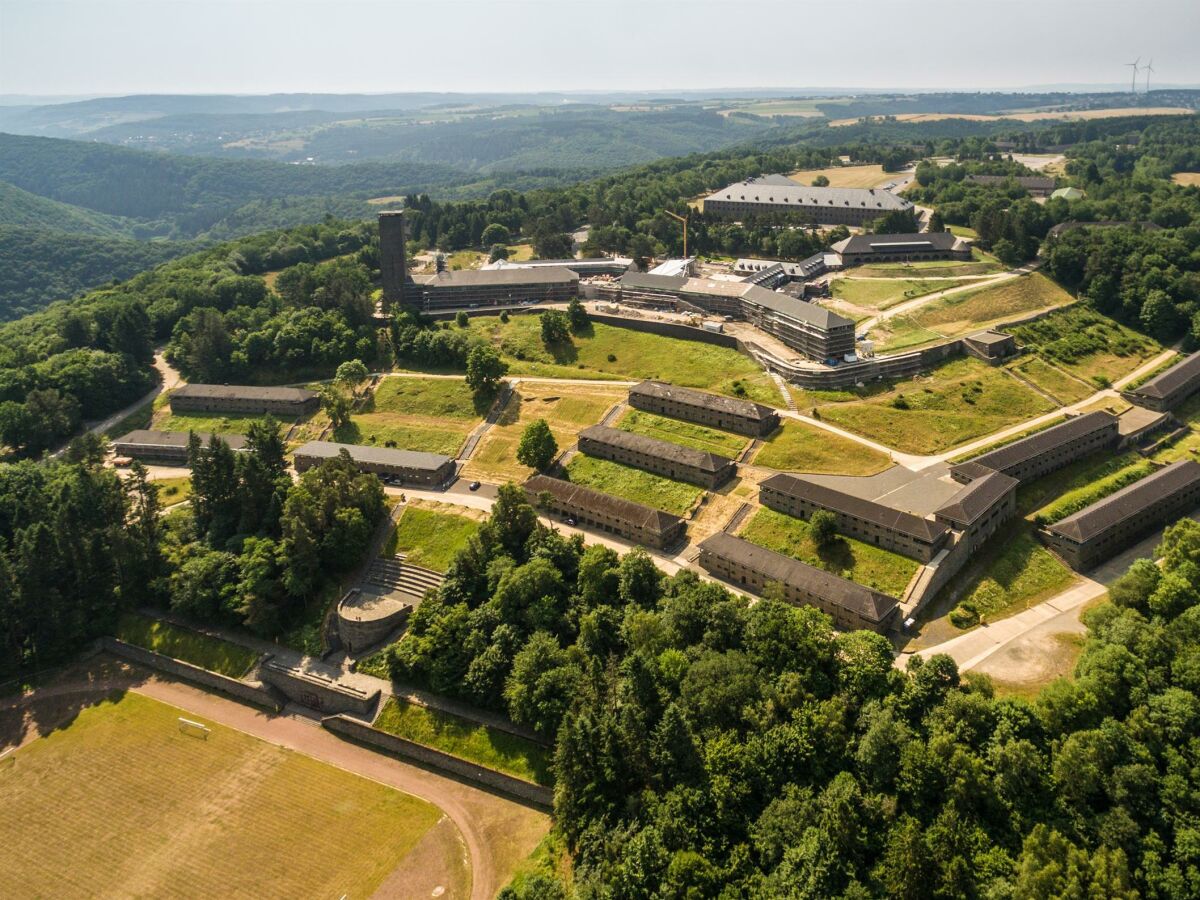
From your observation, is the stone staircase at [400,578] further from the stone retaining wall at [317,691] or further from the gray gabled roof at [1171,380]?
the gray gabled roof at [1171,380]

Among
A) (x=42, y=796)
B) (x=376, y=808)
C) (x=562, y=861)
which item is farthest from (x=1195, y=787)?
(x=42, y=796)

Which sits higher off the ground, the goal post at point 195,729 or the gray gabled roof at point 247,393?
the gray gabled roof at point 247,393

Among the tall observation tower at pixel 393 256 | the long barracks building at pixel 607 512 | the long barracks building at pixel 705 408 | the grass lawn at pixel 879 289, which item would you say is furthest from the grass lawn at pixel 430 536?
the grass lawn at pixel 879 289

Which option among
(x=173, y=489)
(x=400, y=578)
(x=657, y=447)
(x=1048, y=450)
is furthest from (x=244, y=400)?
(x=1048, y=450)

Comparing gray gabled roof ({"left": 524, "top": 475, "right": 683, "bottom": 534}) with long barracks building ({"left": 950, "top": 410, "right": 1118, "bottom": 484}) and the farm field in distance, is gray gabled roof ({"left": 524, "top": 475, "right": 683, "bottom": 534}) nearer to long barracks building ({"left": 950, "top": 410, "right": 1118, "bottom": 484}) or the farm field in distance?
the farm field in distance

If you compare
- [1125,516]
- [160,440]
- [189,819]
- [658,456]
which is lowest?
[189,819]

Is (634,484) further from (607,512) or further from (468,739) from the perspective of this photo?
(468,739)

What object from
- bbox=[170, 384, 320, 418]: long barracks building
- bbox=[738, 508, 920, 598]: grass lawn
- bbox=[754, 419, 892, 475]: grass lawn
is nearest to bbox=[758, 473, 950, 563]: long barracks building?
bbox=[738, 508, 920, 598]: grass lawn
